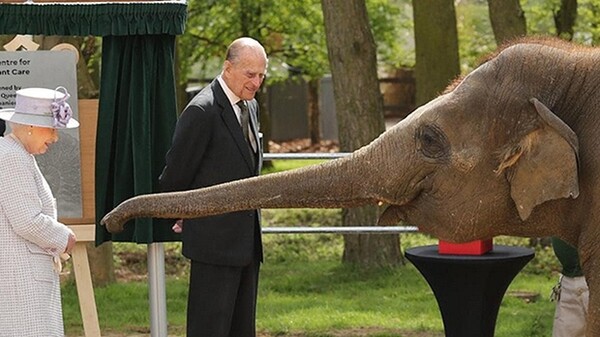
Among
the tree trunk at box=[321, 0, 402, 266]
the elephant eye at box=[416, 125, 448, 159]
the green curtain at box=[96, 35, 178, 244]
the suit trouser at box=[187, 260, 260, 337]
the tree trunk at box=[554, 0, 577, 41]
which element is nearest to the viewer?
the elephant eye at box=[416, 125, 448, 159]

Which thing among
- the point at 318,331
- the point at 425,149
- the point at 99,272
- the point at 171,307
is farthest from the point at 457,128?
the point at 99,272

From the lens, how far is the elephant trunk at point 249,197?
5809 mm

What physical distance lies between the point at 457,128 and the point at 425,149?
16 cm

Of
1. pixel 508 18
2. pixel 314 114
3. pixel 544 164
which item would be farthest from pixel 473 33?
pixel 544 164

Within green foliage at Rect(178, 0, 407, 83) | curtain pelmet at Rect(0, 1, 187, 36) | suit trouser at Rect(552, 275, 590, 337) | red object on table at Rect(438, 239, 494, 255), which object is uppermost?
green foliage at Rect(178, 0, 407, 83)

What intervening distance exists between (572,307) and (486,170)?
3.13 meters

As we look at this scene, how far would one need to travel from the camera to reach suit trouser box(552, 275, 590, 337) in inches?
347

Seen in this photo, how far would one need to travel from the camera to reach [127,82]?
8891 millimetres

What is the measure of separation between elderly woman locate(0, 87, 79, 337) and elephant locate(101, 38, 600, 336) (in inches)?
65.0

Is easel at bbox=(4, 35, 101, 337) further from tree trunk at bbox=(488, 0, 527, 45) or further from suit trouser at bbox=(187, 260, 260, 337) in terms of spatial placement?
tree trunk at bbox=(488, 0, 527, 45)

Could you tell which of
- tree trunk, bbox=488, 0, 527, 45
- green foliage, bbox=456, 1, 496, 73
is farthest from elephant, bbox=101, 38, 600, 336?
green foliage, bbox=456, 1, 496, 73

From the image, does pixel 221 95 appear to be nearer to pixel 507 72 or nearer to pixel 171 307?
pixel 507 72

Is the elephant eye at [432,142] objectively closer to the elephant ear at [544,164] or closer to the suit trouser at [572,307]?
the elephant ear at [544,164]

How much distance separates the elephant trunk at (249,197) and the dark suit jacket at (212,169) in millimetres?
2513
